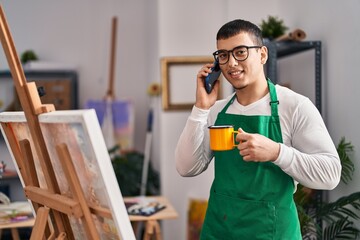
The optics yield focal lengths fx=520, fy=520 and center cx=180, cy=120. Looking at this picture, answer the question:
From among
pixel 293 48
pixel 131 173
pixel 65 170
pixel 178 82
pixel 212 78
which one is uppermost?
pixel 293 48

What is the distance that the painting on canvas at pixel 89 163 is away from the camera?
4.68 feet

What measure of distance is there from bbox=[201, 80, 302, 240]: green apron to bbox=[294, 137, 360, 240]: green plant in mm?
866

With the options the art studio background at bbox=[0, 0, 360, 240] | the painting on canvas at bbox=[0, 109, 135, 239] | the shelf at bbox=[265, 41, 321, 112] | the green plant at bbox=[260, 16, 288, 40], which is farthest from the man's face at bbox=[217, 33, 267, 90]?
the green plant at bbox=[260, 16, 288, 40]

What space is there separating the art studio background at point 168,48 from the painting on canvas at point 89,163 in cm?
148

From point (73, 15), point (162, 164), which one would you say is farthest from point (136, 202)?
point (73, 15)

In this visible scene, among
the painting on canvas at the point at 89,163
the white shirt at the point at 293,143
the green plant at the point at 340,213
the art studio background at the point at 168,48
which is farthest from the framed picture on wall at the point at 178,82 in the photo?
the painting on canvas at the point at 89,163

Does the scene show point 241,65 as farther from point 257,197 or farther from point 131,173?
point 131,173

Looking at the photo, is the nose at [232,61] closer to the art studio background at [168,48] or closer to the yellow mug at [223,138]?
the yellow mug at [223,138]

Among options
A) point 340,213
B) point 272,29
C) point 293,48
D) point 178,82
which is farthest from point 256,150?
point 178,82

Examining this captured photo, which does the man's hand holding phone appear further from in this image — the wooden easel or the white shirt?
the wooden easel

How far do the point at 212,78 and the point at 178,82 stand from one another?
8.29ft

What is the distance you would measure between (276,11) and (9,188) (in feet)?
9.61

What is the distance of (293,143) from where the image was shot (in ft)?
5.52

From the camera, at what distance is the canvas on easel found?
4.79 ft
